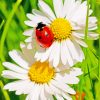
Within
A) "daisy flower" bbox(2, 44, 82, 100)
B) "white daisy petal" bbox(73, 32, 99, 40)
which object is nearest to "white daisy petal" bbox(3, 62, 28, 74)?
"daisy flower" bbox(2, 44, 82, 100)

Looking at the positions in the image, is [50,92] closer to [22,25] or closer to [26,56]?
[26,56]

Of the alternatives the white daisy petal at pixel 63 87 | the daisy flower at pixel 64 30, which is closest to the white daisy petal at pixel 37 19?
the daisy flower at pixel 64 30

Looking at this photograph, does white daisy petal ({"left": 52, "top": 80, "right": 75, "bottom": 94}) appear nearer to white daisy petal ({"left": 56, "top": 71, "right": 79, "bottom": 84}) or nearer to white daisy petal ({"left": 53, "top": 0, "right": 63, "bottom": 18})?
white daisy petal ({"left": 56, "top": 71, "right": 79, "bottom": 84})

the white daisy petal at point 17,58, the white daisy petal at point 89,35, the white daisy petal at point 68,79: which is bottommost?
the white daisy petal at point 68,79

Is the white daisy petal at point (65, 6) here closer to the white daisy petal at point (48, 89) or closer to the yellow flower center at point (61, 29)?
the yellow flower center at point (61, 29)

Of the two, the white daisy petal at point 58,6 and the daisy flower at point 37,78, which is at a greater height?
the white daisy petal at point 58,6

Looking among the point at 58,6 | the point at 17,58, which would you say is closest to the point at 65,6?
the point at 58,6

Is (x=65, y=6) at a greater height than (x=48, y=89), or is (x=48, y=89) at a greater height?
(x=65, y=6)

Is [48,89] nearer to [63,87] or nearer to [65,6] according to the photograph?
[63,87]
